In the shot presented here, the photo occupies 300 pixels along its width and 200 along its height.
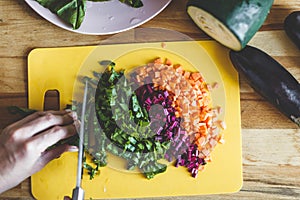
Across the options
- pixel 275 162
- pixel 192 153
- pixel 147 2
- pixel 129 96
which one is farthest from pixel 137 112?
pixel 275 162

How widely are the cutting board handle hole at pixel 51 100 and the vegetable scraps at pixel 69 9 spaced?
0.71 ft

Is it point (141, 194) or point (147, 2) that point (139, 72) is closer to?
point (147, 2)

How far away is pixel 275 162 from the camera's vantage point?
1.57 metres

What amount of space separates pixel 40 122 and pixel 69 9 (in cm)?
35

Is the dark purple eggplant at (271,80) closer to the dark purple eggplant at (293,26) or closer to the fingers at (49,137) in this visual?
the dark purple eggplant at (293,26)

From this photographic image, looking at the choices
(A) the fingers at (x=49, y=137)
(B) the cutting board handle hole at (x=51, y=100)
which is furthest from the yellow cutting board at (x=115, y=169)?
(A) the fingers at (x=49, y=137)

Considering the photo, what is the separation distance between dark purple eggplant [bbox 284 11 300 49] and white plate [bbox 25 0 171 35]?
36cm

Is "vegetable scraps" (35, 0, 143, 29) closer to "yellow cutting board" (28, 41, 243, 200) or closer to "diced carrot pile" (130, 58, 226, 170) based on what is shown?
"yellow cutting board" (28, 41, 243, 200)

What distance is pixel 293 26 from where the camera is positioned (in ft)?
5.02

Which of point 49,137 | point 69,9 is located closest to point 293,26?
point 69,9

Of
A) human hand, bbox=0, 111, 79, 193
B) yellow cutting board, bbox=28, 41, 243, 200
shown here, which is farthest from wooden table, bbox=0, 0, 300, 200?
human hand, bbox=0, 111, 79, 193

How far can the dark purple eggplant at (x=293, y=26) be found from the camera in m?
1.52

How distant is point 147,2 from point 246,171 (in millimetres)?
599

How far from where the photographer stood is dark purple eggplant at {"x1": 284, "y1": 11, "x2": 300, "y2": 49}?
152 centimetres
